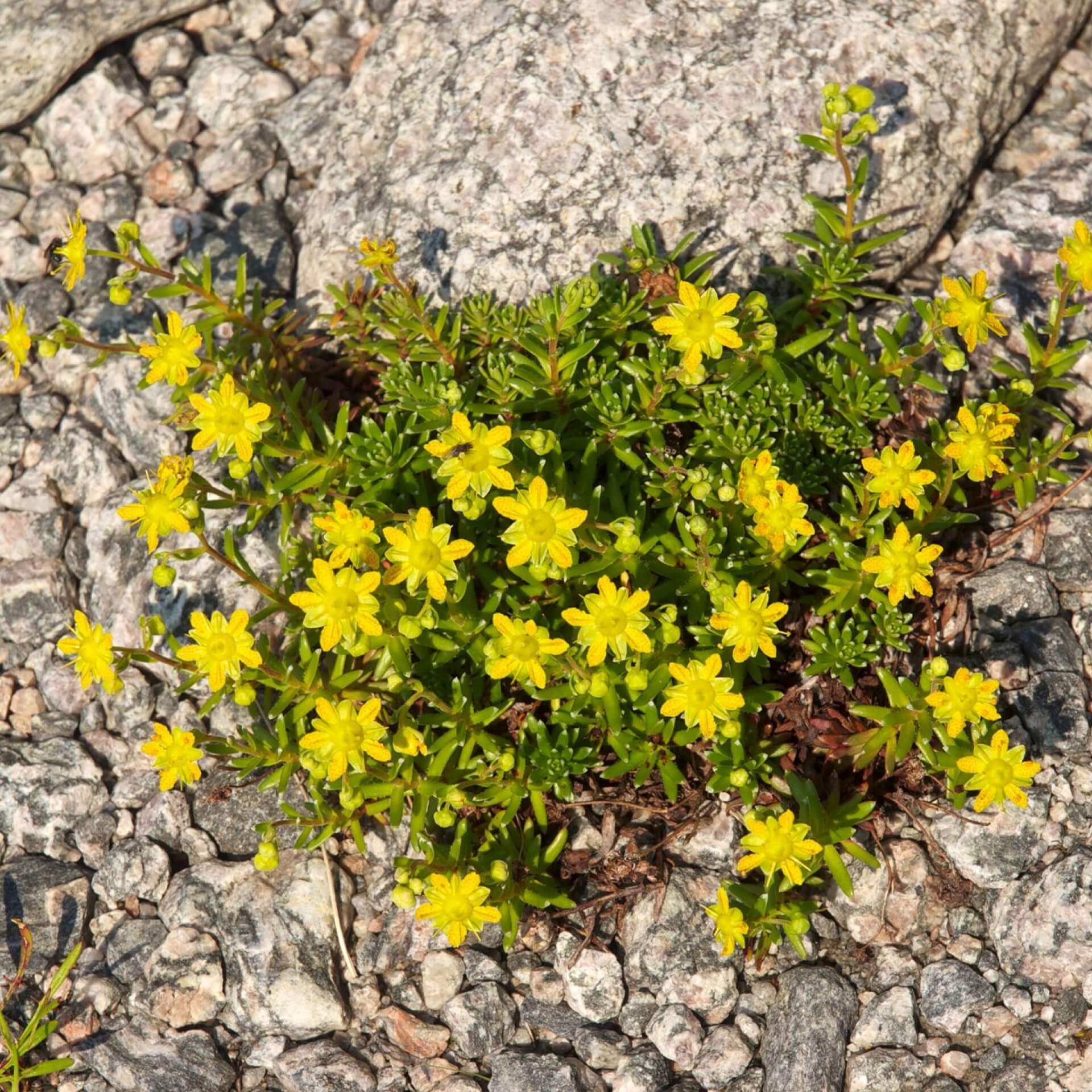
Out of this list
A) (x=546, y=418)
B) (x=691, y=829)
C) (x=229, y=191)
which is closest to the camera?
(x=691, y=829)

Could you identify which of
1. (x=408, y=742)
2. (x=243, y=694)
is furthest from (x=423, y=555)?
(x=243, y=694)

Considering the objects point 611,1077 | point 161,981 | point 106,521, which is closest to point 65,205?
point 106,521

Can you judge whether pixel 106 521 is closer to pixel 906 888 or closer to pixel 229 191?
pixel 229 191

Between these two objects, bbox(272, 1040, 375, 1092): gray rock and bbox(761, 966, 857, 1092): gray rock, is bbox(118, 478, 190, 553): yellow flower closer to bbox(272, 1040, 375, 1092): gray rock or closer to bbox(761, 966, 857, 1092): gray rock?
bbox(272, 1040, 375, 1092): gray rock

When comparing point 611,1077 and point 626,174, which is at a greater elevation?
point 626,174

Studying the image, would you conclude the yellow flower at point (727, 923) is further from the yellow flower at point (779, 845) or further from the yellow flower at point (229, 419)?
the yellow flower at point (229, 419)

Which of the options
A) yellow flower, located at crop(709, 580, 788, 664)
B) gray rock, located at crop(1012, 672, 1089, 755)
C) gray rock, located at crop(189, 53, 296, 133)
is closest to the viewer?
yellow flower, located at crop(709, 580, 788, 664)

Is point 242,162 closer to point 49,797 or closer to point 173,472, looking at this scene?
point 173,472

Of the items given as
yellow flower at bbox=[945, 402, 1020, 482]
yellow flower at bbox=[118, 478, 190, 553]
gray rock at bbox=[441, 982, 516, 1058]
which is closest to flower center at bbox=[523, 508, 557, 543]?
yellow flower at bbox=[118, 478, 190, 553]
